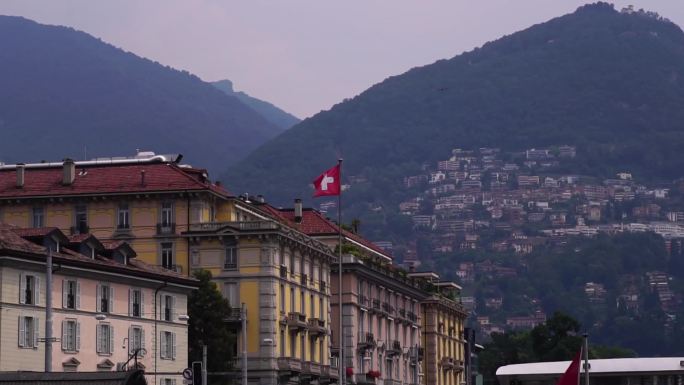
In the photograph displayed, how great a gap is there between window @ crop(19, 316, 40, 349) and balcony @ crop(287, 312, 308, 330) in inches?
1714

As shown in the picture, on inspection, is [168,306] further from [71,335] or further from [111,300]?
[71,335]

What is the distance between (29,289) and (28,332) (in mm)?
2332

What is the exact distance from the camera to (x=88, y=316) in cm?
10788

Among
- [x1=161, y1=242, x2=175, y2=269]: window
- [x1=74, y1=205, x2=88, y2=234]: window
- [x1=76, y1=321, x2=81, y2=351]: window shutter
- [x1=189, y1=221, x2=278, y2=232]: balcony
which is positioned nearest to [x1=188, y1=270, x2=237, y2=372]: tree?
[x1=189, y1=221, x2=278, y2=232]: balcony

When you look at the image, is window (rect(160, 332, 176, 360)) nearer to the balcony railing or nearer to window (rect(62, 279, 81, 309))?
window (rect(62, 279, 81, 309))

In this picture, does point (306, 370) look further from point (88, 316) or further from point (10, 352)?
point (10, 352)

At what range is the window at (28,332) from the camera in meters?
100

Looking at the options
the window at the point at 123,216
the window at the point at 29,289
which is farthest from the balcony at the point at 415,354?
the window at the point at 29,289

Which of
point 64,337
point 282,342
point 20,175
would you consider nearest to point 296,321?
point 282,342

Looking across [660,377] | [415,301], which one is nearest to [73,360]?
[660,377]

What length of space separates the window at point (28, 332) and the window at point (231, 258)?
4099cm

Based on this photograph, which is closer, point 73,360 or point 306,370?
point 73,360

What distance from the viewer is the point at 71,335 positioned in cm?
10606

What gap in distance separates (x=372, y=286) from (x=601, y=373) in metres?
87.6
